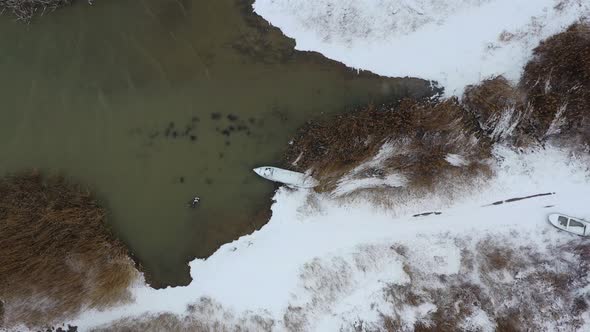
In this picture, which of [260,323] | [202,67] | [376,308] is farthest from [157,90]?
[376,308]

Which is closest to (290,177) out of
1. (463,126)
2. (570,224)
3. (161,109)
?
(161,109)

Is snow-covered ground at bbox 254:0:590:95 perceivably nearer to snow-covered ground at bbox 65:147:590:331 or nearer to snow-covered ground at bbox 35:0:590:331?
snow-covered ground at bbox 35:0:590:331

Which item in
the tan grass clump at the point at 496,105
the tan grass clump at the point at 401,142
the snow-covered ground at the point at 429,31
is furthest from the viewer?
the tan grass clump at the point at 401,142

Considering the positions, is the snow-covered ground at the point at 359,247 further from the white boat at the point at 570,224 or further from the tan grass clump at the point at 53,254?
the tan grass clump at the point at 53,254

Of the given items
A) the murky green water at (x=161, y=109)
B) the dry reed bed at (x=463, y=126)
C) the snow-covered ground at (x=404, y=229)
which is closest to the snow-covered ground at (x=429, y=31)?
the snow-covered ground at (x=404, y=229)

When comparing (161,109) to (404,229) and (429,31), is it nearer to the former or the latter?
(404,229)

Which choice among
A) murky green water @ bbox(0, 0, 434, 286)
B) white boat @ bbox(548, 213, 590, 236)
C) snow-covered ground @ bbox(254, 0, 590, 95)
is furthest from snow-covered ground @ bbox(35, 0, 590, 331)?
murky green water @ bbox(0, 0, 434, 286)

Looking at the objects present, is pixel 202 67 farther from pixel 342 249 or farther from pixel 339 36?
pixel 342 249
